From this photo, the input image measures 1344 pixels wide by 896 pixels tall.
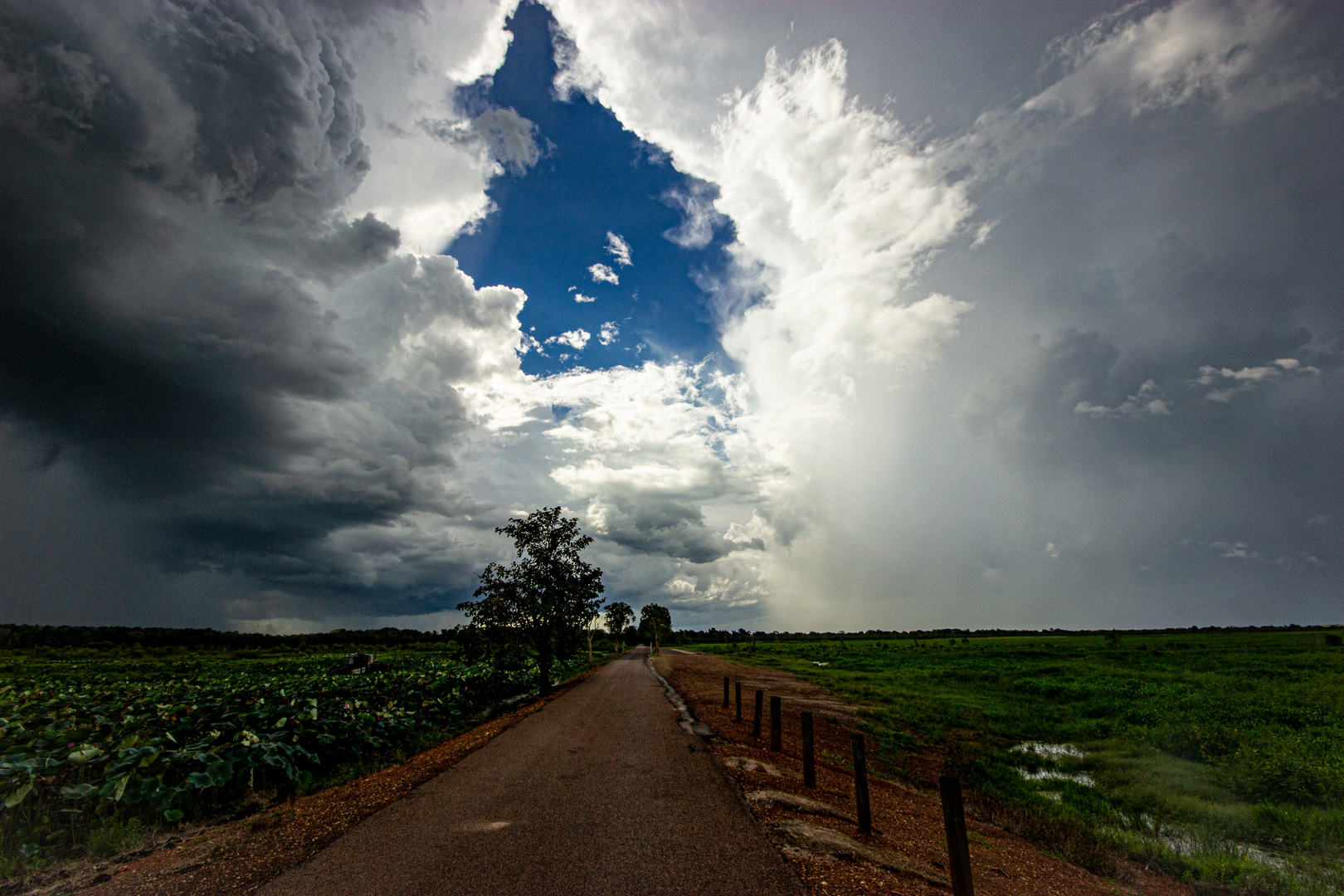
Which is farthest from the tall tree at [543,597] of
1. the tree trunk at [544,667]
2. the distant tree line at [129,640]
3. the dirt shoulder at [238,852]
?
the distant tree line at [129,640]

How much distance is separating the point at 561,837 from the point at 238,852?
4192 millimetres

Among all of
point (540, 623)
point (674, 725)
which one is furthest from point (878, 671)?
point (674, 725)

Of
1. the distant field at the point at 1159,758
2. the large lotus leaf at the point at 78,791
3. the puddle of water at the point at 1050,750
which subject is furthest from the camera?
the puddle of water at the point at 1050,750

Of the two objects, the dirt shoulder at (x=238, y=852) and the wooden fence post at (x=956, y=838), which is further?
the dirt shoulder at (x=238, y=852)

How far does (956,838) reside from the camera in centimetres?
594

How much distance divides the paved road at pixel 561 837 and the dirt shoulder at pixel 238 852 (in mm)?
420

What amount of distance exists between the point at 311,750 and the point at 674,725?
9159 millimetres

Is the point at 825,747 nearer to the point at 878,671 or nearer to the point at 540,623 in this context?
the point at 540,623

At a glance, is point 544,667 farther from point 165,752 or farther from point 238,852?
point 238,852

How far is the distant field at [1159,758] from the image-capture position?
10.3 meters

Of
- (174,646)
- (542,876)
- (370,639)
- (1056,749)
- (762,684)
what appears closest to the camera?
(542,876)

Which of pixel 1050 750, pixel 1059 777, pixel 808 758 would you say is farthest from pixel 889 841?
pixel 1050 750

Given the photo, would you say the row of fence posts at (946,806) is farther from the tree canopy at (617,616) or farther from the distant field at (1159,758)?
the tree canopy at (617,616)

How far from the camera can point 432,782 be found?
1011 cm
